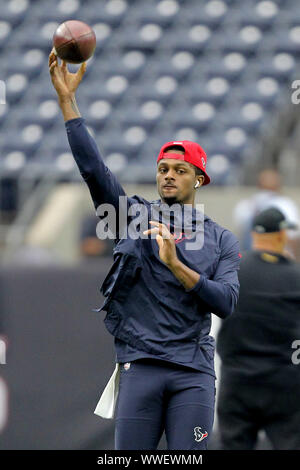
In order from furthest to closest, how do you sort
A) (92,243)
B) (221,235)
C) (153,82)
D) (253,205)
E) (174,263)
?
1. (153,82)
2. (253,205)
3. (92,243)
4. (221,235)
5. (174,263)

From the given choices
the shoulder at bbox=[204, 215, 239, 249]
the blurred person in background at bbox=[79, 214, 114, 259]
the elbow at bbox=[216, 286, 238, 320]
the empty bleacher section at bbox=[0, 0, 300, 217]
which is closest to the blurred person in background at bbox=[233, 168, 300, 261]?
the blurred person in background at bbox=[79, 214, 114, 259]

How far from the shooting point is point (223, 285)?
3092 millimetres

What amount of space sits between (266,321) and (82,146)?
1.97m

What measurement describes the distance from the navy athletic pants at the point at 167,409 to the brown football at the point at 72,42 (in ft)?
4.04

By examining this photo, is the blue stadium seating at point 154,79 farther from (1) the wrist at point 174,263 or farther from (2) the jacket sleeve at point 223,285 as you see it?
(1) the wrist at point 174,263

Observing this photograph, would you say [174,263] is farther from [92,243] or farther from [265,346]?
[92,243]

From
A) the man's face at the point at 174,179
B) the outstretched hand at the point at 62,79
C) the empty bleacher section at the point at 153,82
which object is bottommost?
the man's face at the point at 174,179

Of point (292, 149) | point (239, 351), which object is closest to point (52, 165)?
point (292, 149)

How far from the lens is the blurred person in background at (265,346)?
4.57m

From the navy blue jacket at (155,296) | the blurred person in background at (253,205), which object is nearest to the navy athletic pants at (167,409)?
the navy blue jacket at (155,296)

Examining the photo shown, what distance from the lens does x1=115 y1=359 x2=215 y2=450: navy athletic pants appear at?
3.09 meters

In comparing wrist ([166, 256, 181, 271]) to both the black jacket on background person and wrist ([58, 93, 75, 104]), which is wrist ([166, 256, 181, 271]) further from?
the black jacket on background person

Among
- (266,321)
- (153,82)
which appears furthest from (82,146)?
(153,82)
